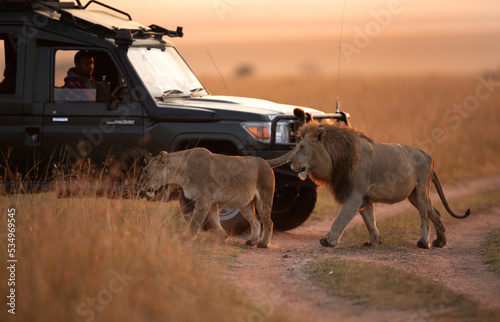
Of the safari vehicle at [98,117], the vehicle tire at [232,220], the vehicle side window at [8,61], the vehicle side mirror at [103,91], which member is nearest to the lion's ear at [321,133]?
the safari vehicle at [98,117]

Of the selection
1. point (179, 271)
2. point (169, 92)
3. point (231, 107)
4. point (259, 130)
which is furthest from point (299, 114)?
point (179, 271)

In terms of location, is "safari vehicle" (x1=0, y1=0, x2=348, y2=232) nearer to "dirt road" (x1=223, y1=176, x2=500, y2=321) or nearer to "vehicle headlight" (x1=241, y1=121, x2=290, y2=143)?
"vehicle headlight" (x1=241, y1=121, x2=290, y2=143)

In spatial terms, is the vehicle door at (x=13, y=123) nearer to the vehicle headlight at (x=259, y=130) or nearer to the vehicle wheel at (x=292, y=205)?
the vehicle headlight at (x=259, y=130)

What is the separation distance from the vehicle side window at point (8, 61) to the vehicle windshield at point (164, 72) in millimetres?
1386

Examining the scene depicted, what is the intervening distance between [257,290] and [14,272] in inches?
72.7

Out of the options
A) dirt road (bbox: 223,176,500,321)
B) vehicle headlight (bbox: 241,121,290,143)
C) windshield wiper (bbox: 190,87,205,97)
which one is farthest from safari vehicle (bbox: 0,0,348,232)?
dirt road (bbox: 223,176,500,321)

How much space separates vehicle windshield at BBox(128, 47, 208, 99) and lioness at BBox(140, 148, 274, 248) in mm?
1278

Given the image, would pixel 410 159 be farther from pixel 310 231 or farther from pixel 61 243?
pixel 61 243

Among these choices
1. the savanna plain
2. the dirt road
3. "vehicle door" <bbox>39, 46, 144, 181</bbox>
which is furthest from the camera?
"vehicle door" <bbox>39, 46, 144, 181</bbox>

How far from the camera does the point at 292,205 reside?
9.62 metres

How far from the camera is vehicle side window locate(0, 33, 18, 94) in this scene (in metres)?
8.84

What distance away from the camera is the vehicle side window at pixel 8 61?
29.0 feet

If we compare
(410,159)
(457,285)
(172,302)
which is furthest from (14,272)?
(410,159)

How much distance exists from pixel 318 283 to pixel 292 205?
3357 mm
